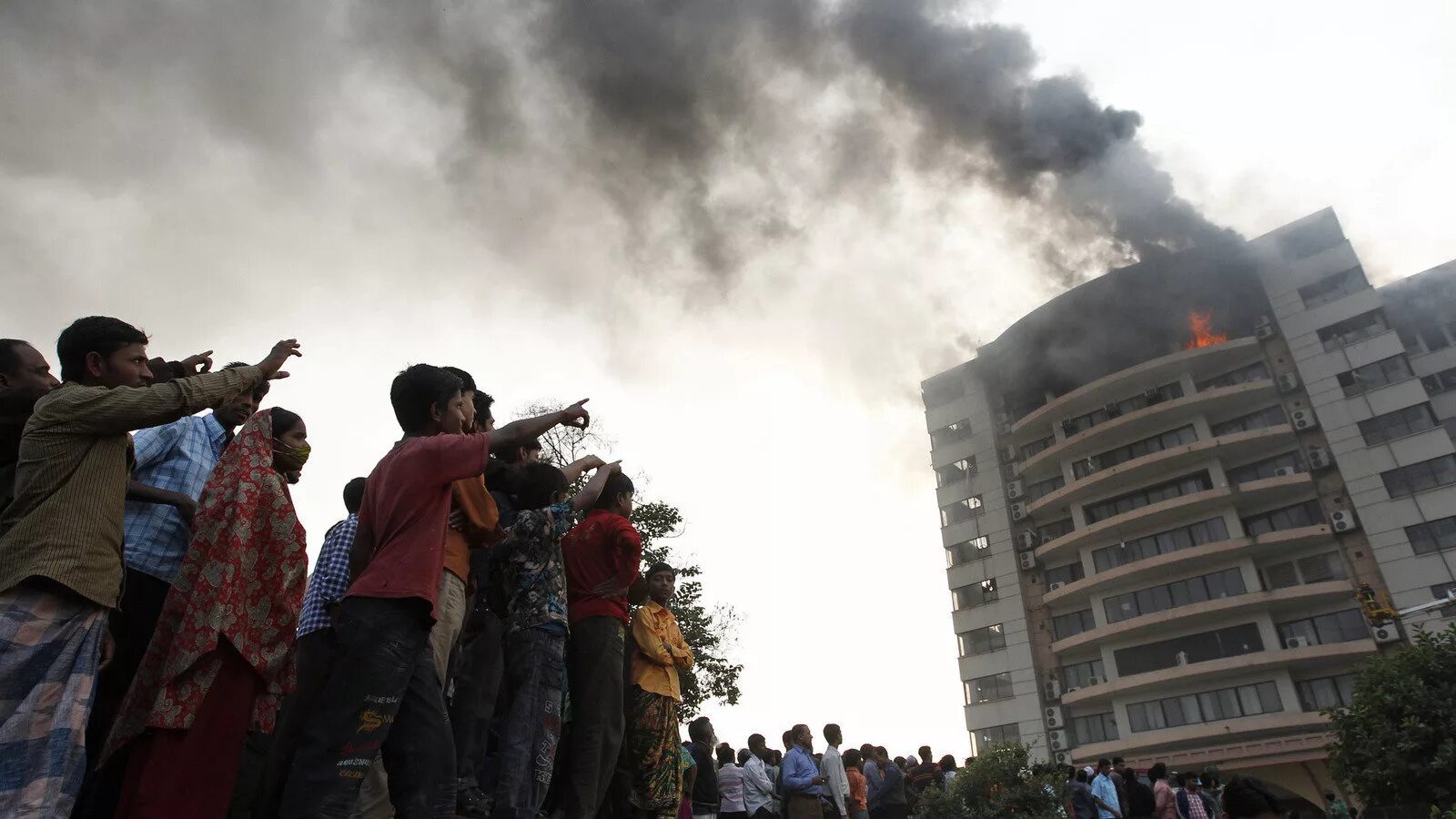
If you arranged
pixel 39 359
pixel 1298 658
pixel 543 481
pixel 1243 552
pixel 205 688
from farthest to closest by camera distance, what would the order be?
pixel 1243 552, pixel 1298 658, pixel 543 481, pixel 39 359, pixel 205 688

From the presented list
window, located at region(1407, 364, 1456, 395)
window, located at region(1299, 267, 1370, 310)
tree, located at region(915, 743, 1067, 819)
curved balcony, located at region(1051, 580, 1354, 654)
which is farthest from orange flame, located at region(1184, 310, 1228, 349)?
tree, located at region(915, 743, 1067, 819)

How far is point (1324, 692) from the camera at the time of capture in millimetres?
29328

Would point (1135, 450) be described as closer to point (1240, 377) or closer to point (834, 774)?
point (1240, 377)

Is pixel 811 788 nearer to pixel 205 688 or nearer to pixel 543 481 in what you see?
pixel 543 481

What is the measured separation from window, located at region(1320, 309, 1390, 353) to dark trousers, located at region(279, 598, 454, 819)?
133ft

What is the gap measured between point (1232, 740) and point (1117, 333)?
60.9 ft

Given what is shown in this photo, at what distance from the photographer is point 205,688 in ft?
8.52

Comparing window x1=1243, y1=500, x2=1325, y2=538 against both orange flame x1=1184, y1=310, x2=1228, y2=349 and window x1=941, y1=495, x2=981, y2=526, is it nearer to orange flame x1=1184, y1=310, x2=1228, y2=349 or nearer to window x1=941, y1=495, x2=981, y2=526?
orange flame x1=1184, y1=310, x2=1228, y2=349

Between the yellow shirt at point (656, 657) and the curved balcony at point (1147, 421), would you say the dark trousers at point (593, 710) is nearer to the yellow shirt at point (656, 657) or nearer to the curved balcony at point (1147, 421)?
the yellow shirt at point (656, 657)

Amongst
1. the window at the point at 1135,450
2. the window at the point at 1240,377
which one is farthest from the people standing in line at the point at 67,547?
the window at the point at 1240,377

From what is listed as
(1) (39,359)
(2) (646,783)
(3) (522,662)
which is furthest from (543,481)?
(1) (39,359)

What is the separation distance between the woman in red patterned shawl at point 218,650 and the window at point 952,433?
4380cm

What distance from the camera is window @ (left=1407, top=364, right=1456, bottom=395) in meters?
32.1

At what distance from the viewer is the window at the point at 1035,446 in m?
41.1
